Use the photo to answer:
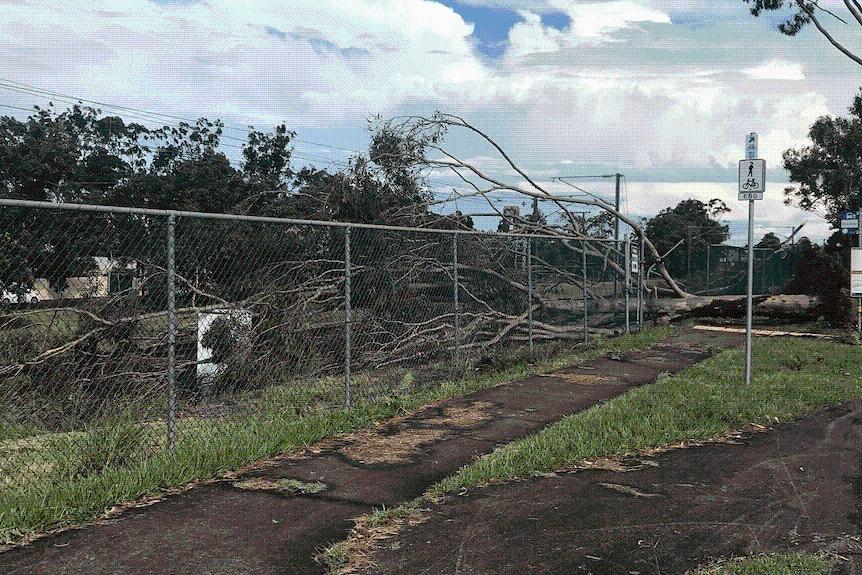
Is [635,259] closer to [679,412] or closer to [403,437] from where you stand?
[679,412]

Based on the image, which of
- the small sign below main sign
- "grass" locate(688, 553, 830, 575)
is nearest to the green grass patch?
"grass" locate(688, 553, 830, 575)

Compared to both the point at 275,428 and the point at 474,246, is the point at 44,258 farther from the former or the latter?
the point at 474,246

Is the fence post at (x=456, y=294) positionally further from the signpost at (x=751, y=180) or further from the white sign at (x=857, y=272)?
the white sign at (x=857, y=272)

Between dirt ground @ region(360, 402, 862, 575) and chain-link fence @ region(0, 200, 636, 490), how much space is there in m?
2.49

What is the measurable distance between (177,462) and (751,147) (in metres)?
7.89

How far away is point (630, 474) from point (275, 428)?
3017mm

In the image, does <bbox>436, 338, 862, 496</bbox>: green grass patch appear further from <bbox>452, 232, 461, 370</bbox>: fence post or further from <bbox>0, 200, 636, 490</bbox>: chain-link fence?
<bbox>452, 232, 461, 370</bbox>: fence post

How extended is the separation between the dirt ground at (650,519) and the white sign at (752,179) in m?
4.08

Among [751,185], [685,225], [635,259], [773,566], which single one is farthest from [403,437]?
[685,225]

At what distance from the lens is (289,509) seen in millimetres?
5355

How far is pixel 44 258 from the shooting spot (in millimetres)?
6105

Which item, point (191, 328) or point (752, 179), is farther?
point (752, 179)

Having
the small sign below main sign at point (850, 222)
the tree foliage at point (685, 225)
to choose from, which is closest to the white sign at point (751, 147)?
the small sign below main sign at point (850, 222)

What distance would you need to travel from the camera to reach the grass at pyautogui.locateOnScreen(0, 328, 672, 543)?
5000 mm
